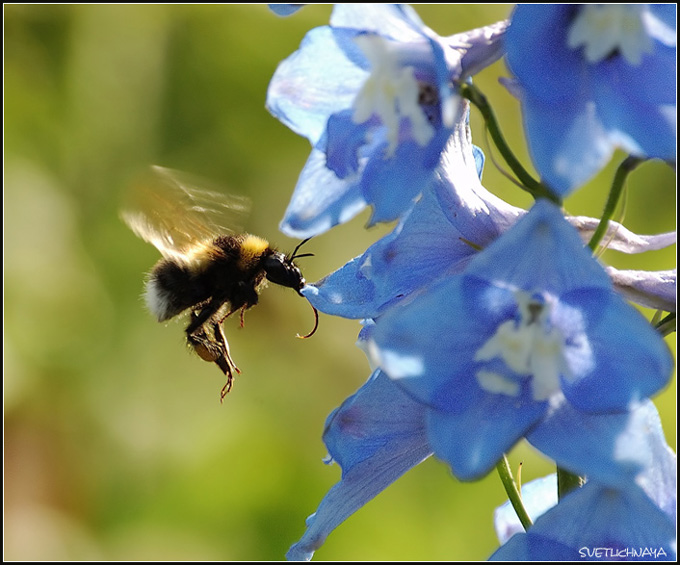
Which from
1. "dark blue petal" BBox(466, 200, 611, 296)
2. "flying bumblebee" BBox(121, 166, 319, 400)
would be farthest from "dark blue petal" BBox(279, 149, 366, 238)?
"flying bumblebee" BBox(121, 166, 319, 400)

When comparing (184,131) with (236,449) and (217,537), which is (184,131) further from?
(217,537)

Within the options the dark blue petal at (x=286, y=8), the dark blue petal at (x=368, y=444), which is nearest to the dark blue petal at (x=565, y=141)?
the dark blue petal at (x=286, y=8)

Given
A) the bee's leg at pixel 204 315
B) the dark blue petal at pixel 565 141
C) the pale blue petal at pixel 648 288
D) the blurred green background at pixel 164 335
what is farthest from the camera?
the blurred green background at pixel 164 335

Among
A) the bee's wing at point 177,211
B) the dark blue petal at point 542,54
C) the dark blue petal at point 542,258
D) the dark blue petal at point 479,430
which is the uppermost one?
the dark blue petal at point 542,54

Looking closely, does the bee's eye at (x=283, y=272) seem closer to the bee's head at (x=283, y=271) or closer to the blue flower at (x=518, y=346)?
the bee's head at (x=283, y=271)

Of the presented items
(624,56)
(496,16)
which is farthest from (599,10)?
(496,16)

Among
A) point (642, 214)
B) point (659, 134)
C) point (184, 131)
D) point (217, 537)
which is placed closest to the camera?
point (659, 134)
